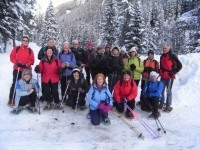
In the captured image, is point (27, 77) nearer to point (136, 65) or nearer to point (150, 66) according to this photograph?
point (136, 65)

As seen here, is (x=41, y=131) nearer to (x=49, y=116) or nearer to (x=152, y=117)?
(x=49, y=116)

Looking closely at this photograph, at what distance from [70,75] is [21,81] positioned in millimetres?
1739

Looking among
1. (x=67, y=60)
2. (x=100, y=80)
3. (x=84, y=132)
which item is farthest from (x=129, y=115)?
(x=67, y=60)

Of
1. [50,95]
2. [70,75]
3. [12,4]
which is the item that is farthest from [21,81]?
[12,4]

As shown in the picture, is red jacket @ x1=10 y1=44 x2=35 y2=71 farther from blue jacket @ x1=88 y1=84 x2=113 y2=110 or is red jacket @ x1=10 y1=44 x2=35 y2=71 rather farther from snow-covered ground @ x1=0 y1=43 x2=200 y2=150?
blue jacket @ x1=88 y1=84 x2=113 y2=110

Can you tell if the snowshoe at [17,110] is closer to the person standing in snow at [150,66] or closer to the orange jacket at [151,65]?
the person standing in snow at [150,66]

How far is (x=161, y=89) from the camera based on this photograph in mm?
6996

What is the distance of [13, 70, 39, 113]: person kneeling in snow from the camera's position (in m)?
6.65

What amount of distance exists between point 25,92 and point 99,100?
2.36m

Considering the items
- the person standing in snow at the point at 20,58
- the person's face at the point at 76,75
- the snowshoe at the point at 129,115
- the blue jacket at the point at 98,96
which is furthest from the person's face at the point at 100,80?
the person standing in snow at the point at 20,58

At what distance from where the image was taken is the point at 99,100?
646 cm

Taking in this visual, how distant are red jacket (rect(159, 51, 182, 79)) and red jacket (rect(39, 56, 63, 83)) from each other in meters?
3.62

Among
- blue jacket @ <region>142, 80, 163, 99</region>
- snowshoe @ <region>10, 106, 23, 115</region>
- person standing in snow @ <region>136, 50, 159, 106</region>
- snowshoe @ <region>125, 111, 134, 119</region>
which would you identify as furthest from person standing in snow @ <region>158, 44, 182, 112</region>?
snowshoe @ <region>10, 106, 23, 115</region>

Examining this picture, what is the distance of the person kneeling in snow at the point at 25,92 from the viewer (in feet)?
21.8
